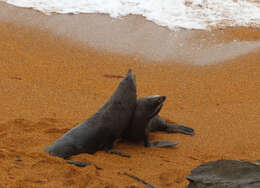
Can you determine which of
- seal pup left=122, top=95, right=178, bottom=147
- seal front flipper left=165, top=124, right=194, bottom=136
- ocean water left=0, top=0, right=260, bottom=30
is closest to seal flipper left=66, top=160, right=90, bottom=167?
seal pup left=122, top=95, right=178, bottom=147

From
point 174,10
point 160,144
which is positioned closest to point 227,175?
point 160,144

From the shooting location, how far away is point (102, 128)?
423 centimetres

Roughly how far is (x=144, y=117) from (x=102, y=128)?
55 cm

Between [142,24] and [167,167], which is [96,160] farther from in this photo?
[142,24]

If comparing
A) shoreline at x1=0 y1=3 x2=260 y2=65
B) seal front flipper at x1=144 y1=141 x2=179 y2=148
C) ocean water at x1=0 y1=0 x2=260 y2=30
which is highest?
ocean water at x1=0 y1=0 x2=260 y2=30

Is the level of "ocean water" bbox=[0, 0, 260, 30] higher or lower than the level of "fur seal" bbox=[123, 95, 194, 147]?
higher

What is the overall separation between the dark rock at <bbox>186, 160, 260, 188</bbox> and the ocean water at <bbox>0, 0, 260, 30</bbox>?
7754 mm

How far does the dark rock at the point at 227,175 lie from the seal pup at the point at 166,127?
7.61 feet

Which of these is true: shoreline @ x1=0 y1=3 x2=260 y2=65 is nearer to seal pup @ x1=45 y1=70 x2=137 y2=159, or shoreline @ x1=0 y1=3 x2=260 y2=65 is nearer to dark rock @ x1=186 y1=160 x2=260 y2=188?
seal pup @ x1=45 y1=70 x2=137 y2=159

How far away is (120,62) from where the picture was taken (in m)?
8.49

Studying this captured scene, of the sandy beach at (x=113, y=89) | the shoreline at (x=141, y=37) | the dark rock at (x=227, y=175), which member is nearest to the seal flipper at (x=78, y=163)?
the sandy beach at (x=113, y=89)

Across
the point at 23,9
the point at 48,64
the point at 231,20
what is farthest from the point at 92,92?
the point at 231,20

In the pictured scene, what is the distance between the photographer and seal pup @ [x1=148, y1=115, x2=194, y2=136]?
5219 mm

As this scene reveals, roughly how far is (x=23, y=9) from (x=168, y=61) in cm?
440
